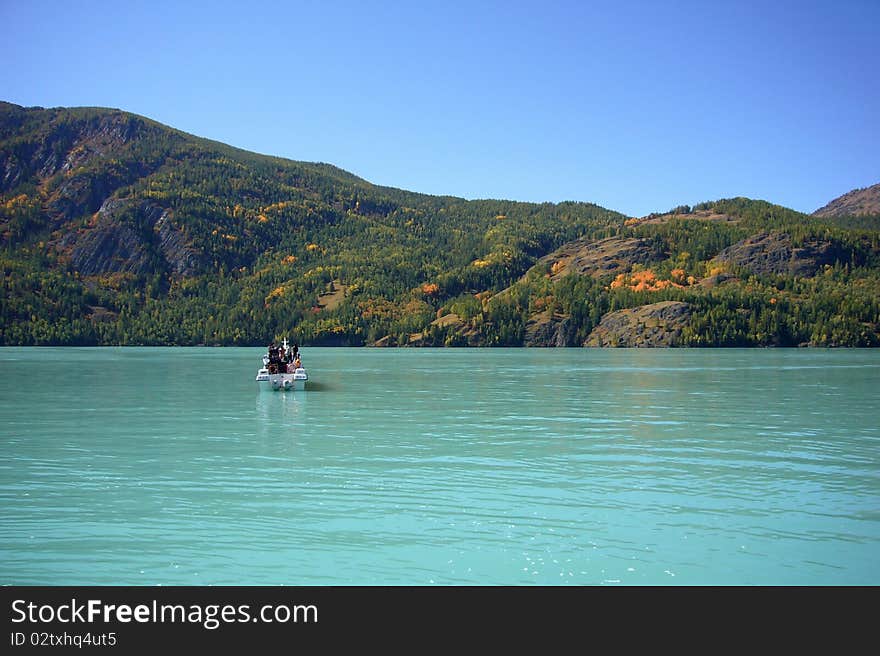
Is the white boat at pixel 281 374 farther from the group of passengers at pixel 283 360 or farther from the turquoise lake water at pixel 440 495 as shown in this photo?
the turquoise lake water at pixel 440 495

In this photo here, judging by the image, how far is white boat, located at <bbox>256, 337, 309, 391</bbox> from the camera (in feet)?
287

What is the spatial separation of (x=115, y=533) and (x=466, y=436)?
2654 cm

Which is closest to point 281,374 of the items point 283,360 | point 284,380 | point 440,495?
point 284,380

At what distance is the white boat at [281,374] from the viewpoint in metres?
87.6

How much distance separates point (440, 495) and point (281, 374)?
58.4m

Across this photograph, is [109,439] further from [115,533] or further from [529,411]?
[529,411]

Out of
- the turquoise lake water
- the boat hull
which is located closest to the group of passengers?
the boat hull

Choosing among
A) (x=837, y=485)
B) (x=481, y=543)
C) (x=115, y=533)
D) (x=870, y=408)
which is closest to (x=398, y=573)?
(x=481, y=543)

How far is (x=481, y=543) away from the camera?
2458cm

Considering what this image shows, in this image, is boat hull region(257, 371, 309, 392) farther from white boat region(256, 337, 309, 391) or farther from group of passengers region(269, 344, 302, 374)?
group of passengers region(269, 344, 302, 374)

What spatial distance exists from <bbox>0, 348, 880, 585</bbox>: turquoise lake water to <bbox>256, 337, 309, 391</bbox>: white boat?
67.6 feet
